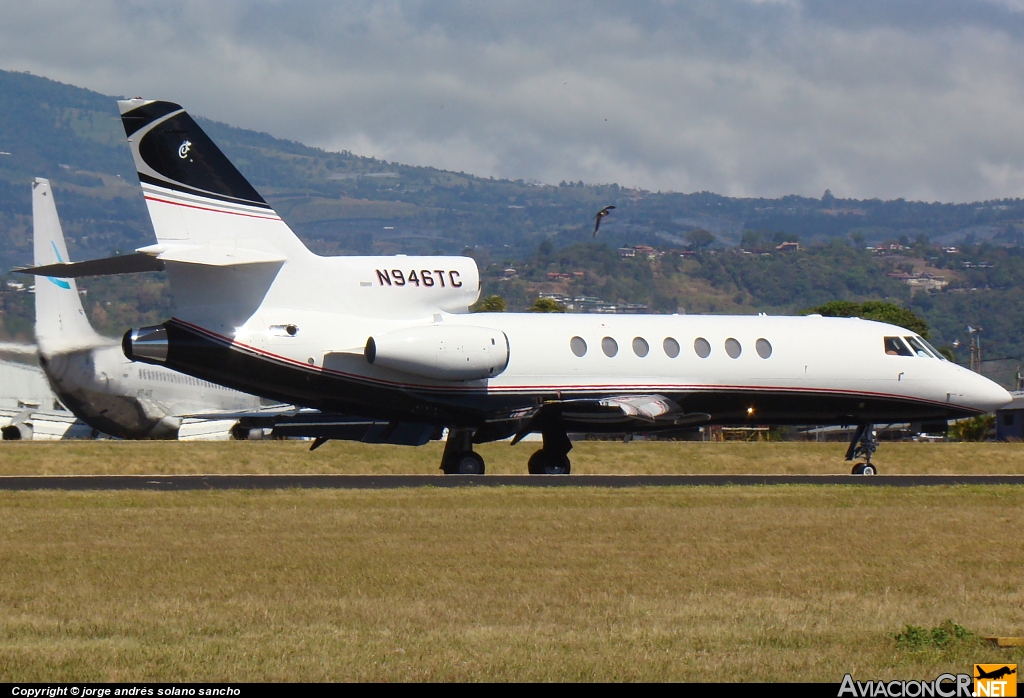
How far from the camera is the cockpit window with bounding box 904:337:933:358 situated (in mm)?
29906

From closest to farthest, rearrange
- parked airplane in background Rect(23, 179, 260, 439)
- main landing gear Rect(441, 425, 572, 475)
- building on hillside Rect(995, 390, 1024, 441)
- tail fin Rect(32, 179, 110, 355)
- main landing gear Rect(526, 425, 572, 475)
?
main landing gear Rect(441, 425, 572, 475), main landing gear Rect(526, 425, 572, 475), tail fin Rect(32, 179, 110, 355), parked airplane in background Rect(23, 179, 260, 439), building on hillside Rect(995, 390, 1024, 441)

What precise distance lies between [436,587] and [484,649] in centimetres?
300

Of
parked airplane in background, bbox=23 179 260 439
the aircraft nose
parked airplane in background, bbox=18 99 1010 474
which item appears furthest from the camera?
parked airplane in background, bbox=23 179 260 439

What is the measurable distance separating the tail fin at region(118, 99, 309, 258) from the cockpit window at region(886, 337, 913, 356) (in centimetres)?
1506

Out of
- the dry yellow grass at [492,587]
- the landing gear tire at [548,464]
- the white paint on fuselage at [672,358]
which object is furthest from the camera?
the landing gear tire at [548,464]

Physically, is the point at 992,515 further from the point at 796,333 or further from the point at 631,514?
the point at 796,333

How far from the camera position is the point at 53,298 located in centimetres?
3788

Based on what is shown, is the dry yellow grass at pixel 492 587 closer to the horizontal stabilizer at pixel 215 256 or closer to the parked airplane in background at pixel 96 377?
the horizontal stabilizer at pixel 215 256

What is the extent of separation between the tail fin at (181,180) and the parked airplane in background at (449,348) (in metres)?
0.03

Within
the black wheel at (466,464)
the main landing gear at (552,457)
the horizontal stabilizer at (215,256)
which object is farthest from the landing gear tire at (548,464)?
the horizontal stabilizer at (215,256)

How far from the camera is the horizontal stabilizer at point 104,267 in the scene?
21.9 metres

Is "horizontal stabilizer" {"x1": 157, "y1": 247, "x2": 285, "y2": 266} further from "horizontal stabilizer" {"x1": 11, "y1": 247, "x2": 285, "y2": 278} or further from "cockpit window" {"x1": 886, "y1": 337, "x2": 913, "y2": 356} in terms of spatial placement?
"cockpit window" {"x1": 886, "y1": 337, "x2": 913, "y2": 356}

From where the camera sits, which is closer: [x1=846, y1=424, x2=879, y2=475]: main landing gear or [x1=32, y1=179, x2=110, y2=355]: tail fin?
[x1=846, y1=424, x2=879, y2=475]: main landing gear

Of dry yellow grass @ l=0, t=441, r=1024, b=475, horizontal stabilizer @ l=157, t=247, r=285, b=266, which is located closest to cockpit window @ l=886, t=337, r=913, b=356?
dry yellow grass @ l=0, t=441, r=1024, b=475
